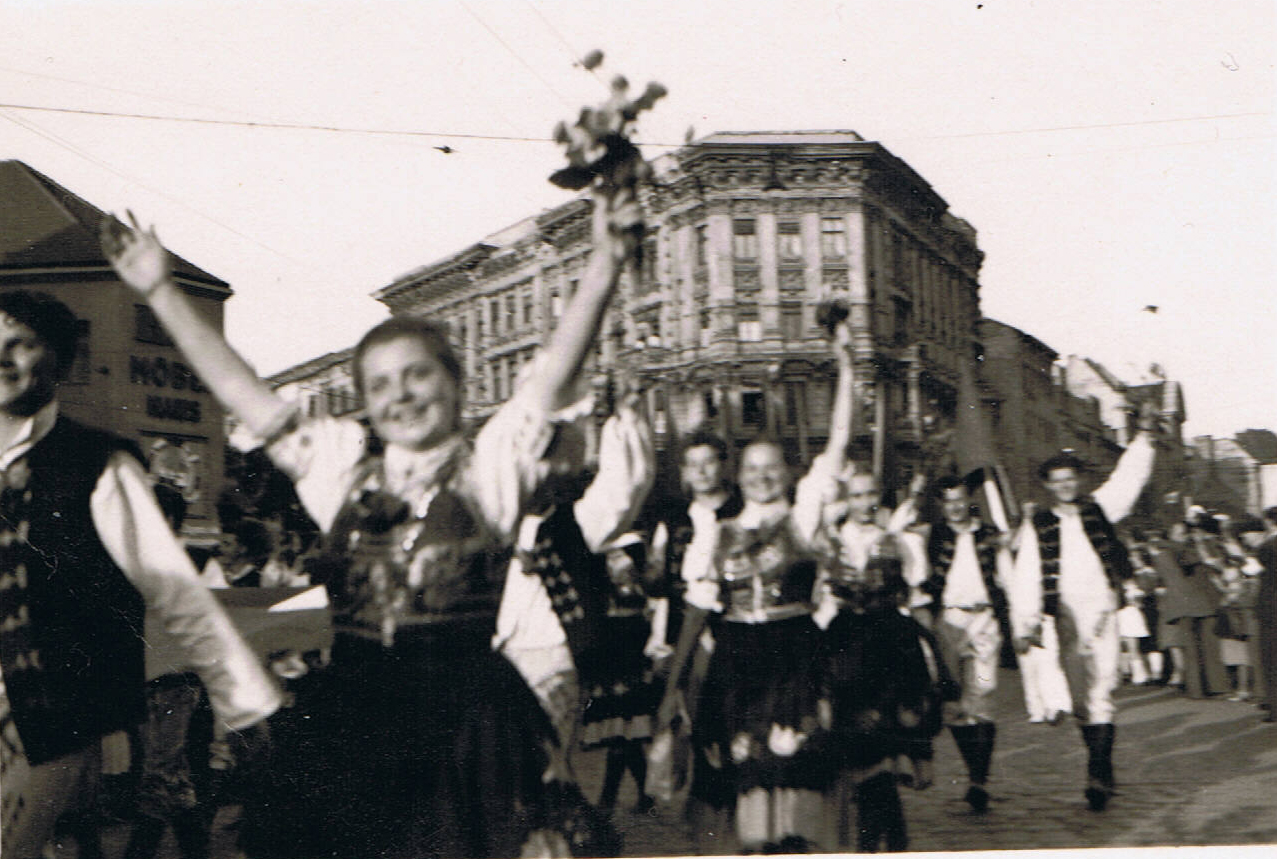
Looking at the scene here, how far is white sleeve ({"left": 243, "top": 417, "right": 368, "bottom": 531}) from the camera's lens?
13.5 feet

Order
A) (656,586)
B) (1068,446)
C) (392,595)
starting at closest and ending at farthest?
(392,595)
(656,586)
(1068,446)

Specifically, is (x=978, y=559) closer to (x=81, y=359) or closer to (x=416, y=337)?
(x=416, y=337)

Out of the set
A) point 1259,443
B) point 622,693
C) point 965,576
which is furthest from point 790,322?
point 1259,443

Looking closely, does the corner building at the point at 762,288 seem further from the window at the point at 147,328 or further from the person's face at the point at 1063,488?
the window at the point at 147,328

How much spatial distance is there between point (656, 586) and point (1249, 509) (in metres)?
2.49

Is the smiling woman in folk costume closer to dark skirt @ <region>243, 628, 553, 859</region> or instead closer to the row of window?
dark skirt @ <region>243, 628, 553, 859</region>

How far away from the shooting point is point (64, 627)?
14.6ft

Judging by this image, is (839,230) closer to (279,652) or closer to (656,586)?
(656,586)

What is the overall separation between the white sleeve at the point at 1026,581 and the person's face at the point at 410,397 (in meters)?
2.29

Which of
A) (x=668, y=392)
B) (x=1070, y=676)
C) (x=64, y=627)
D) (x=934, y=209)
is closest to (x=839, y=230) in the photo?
(x=934, y=209)

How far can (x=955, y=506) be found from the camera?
4.71 metres

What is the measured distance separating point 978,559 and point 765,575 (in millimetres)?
1026

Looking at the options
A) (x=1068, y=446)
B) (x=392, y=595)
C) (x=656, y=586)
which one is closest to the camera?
(x=392, y=595)

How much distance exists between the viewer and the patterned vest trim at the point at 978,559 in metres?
4.65
